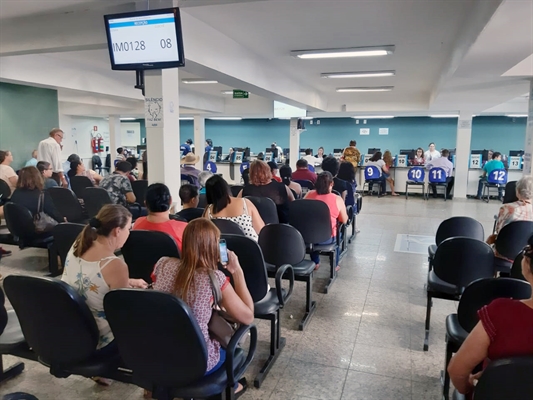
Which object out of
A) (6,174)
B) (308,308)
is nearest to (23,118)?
(6,174)

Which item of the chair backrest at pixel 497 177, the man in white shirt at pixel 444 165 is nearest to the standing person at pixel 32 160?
the man in white shirt at pixel 444 165

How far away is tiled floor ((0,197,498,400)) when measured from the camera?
2.35 meters

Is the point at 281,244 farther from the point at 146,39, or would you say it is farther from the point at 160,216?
the point at 146,39

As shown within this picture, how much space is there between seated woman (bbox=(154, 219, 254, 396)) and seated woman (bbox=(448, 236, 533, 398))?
92 centimetres

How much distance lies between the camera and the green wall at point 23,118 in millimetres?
7152

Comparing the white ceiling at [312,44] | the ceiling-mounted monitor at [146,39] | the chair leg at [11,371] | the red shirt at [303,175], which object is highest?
the white ceiling at [312,44]

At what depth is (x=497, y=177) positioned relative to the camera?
9820 millimetres

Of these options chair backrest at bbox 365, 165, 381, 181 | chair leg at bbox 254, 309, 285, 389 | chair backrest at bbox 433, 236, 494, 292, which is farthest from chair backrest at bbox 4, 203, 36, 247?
chair backrest at bbox 365, 165, 381, 181

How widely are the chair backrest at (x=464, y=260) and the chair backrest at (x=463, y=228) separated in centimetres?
80

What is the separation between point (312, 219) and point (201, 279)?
2281mm

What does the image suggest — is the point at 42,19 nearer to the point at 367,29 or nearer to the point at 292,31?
the point at 292,31

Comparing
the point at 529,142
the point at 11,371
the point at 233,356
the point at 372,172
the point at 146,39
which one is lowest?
the point at 11,371

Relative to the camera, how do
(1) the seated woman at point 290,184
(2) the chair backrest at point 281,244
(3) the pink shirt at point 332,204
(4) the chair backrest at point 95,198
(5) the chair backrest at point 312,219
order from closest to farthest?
(2) the chair backrest at point 281,244 → (5) the chair backrest at point 312,219 → (3) the pink shirt at point 332,204 → (4) the chair backrest at point 95,198 → (1) the seated woman at point 290,184

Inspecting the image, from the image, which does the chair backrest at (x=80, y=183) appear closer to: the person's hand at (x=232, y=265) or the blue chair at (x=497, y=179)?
the person's hand at (x=232, y=265)
